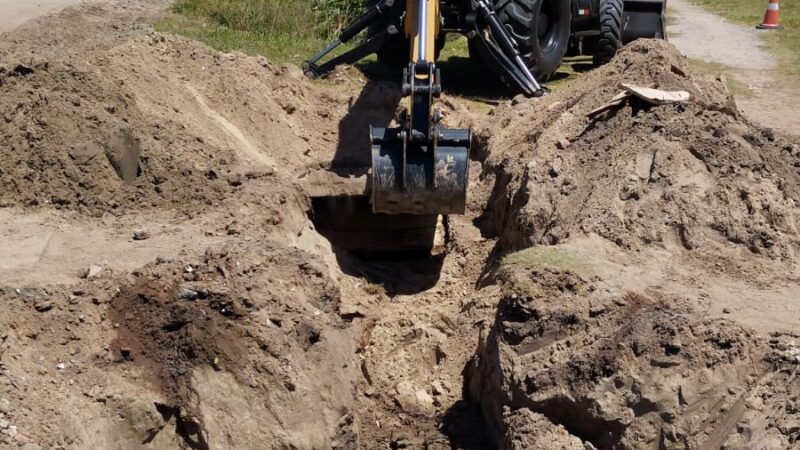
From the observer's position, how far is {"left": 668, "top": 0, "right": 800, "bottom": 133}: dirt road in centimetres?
1215

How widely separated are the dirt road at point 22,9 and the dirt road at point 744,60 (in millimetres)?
8806

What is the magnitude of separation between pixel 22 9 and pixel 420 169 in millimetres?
8950

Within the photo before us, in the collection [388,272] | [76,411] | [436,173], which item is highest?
[436,173]

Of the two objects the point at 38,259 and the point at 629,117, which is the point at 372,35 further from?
the point at 38,259

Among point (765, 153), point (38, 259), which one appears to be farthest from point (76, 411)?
point (765, 153)

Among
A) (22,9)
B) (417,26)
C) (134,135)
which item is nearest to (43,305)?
(134,135)

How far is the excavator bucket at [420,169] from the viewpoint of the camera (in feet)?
25.4

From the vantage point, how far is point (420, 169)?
776 centimetres

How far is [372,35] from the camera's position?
11.6 metres

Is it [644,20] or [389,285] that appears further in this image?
[644,20]

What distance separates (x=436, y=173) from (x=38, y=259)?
9.15ft

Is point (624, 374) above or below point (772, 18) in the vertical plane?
above

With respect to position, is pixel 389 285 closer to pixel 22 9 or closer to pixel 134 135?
pixel 134 135

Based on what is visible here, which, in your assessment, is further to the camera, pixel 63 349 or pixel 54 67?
pixel 54 67
